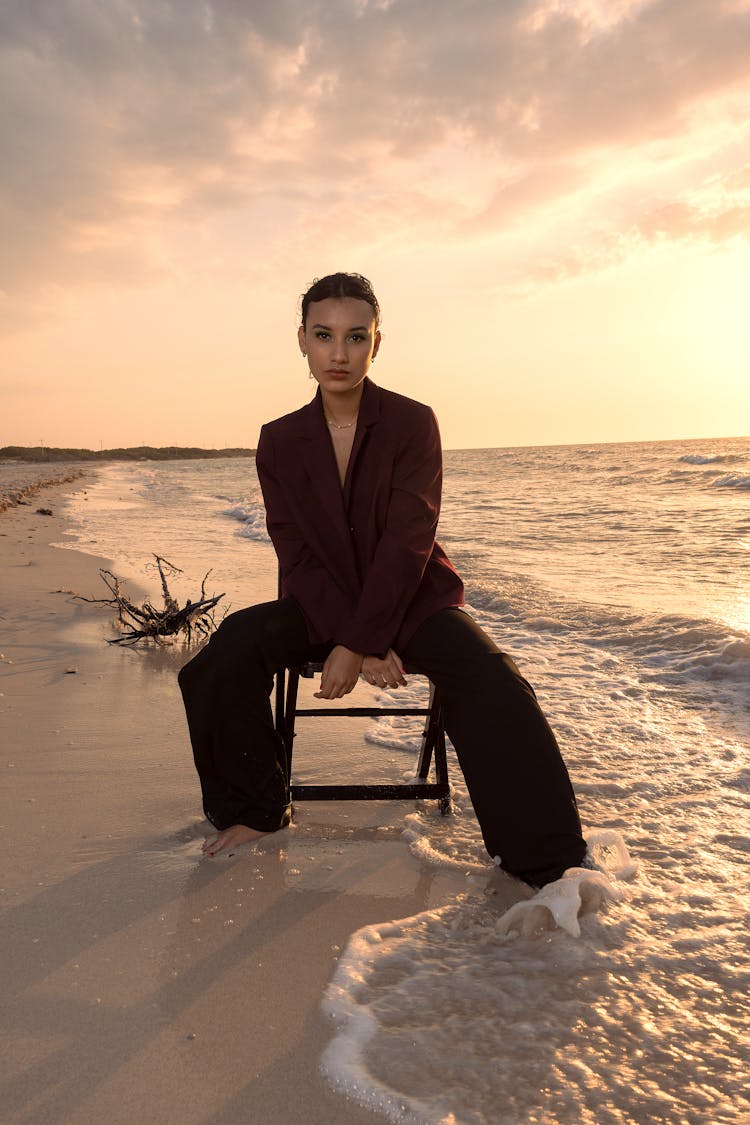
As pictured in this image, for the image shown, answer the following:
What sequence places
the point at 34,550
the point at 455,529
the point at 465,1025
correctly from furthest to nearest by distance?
the point at 455,529 < the point at 34,550 < the point at 465,1025

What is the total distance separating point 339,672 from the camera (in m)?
2.61

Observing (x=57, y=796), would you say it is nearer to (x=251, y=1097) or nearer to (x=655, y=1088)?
(x=251, y=1097)

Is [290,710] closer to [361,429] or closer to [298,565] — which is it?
[298,565]

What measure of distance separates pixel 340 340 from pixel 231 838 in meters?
1.76

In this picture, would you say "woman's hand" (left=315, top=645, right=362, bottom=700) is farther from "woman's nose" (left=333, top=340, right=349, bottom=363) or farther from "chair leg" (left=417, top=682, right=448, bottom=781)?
"woman's nose" (left=333, top=340, right=349, bottom=363)

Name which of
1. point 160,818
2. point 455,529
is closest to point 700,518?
point 455,529

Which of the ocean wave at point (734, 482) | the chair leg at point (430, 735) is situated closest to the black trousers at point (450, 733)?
the chair leg at point (430, 735)

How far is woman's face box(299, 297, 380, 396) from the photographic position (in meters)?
2.85

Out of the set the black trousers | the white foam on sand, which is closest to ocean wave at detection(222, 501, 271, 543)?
the black trousers

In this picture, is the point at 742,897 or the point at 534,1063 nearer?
the point at 534,1063

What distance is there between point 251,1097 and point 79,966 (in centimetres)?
62

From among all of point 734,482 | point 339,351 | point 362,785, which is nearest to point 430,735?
point 362,785

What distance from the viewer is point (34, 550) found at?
912 cm

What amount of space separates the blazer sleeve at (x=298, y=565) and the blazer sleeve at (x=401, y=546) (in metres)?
0.07
